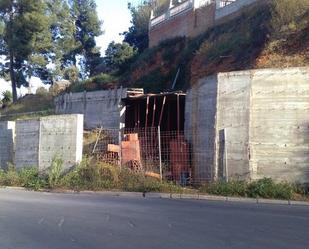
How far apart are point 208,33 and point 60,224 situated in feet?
93.7

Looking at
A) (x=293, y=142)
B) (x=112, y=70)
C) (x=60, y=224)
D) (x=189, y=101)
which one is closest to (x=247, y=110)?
(x=293, y=142)

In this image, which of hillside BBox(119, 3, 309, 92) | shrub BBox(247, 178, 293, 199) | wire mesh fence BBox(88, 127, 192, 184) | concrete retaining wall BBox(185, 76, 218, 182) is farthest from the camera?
hillside BBox(119, 3, 309, 92)

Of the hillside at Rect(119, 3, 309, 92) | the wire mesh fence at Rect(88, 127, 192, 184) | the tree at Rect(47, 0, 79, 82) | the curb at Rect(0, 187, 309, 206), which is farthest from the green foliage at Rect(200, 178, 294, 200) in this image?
the tree at Rect(47, 0, 79, 82)

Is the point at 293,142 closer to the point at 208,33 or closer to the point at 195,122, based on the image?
the point at 195,122

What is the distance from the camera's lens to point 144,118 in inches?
1064

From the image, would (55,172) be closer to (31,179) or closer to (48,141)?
(31,179)

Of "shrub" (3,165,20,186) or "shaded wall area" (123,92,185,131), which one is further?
"shaded wall area" (123,92,185,131)

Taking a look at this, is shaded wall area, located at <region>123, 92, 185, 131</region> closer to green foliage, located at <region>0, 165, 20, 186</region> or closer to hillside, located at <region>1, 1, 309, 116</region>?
hillside, located at <region>1, 1, 309, 116</region>

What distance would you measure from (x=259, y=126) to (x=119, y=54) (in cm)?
3187

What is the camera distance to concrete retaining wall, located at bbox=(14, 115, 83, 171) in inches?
Answer: 873

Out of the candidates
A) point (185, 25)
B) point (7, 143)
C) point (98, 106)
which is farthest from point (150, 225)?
point (185, 25)

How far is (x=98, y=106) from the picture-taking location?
30.6 meters

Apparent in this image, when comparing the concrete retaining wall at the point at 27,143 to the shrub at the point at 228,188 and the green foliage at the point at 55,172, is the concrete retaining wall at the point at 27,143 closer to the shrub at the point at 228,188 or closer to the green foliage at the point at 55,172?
the green foliage at the point at 55,172

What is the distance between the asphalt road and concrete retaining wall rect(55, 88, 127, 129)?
530 inches
